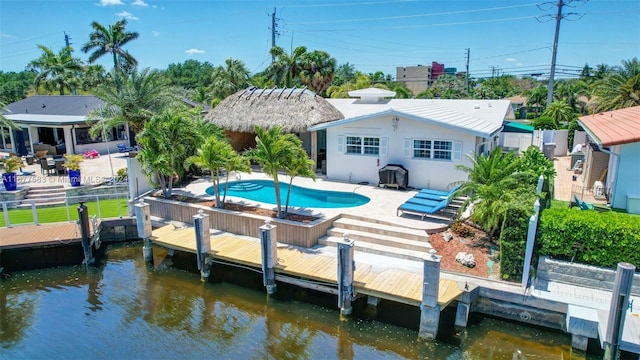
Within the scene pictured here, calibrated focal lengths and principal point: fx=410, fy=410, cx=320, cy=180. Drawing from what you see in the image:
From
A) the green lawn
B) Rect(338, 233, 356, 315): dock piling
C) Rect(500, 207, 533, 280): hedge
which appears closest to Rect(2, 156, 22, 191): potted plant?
the green lawn

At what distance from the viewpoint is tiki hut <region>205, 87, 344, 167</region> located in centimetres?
2244

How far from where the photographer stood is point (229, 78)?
38281 millimetres

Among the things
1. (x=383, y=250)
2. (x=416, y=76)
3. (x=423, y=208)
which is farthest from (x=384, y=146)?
(x=416, y=76)

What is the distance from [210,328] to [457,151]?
12522mm

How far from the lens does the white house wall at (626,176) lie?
13.9 metres

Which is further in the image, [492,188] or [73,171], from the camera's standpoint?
[73,171]

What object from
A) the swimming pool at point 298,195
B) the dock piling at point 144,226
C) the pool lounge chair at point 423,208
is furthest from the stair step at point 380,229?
the dock piling at point 144,226

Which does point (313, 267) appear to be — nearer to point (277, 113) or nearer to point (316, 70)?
point (277, 113)

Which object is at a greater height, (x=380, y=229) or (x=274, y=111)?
(x=274, y=111)

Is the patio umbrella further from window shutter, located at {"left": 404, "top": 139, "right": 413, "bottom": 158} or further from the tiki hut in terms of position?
window shutter, located at {"left": 404, "top": 139, "right": 413, "bottom": 158}

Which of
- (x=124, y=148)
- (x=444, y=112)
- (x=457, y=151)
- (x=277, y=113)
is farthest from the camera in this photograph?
(x=124, y=148)

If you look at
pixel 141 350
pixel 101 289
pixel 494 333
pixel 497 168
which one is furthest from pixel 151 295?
pixel 497 168

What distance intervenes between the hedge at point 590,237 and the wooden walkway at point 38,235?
14767mm

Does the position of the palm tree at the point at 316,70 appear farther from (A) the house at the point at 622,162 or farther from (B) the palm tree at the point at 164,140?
(A) the house at the point at 622,162
